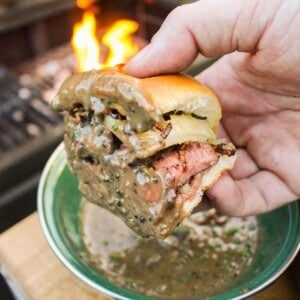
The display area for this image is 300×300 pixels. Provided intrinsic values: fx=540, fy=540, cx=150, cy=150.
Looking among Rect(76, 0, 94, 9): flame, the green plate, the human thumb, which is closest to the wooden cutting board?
the green plate

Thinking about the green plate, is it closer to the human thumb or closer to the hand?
the hand

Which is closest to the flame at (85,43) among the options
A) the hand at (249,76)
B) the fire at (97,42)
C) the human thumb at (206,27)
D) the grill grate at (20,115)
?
the fire at (97,42)

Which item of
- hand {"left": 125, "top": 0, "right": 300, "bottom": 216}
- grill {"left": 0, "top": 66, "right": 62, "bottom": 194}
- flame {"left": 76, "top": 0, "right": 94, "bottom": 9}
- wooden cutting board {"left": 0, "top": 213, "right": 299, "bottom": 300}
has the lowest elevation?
grill {"left": 0, "top": 66, "right": 62, "bottom": 194}

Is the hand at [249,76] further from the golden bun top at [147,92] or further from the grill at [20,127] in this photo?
the grill at [20,127]

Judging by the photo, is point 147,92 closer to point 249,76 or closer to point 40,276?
point 249,76

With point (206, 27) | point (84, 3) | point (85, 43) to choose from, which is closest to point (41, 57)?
point (85, 43)

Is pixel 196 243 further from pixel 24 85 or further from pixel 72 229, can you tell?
pixel 24 85
